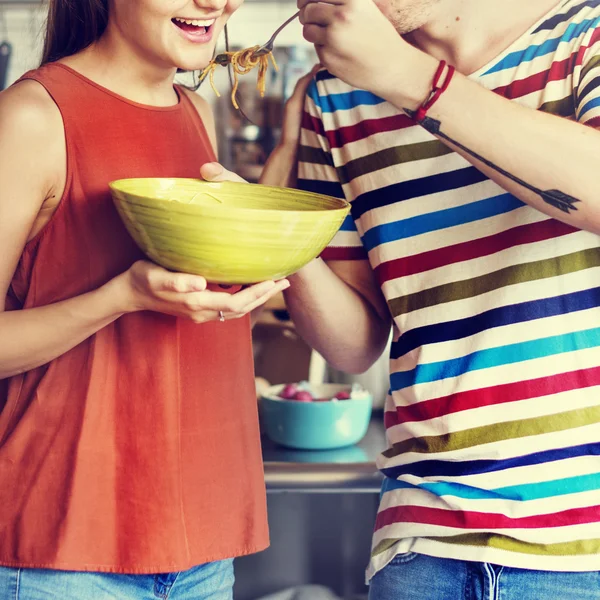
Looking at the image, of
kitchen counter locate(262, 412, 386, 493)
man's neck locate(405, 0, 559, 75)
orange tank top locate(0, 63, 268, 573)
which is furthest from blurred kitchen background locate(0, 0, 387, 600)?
man's neck locate(405, 0, 559, 75)

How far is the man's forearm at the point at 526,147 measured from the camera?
2.62ft

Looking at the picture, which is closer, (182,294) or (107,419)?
(182,294)

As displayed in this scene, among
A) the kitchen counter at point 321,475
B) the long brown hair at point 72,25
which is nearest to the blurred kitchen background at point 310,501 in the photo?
the kitchen counter at point 321,475

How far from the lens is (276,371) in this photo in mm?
1987

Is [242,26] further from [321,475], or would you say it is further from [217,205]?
[217,205]

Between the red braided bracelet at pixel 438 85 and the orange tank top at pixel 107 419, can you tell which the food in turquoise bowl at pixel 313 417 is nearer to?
the orange tank top at pixel 107 419

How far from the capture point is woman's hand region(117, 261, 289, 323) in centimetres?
85

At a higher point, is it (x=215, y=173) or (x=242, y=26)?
(x=242, y=26)

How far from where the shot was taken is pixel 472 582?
2.99ft

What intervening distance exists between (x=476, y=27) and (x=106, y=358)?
2.04 feet

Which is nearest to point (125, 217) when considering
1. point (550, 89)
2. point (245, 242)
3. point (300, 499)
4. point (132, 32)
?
point (245, 242)

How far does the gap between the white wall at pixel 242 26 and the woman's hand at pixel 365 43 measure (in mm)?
1860

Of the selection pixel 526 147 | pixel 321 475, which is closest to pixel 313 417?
pixel 321 475

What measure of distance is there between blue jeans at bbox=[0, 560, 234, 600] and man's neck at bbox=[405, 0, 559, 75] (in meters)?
0.72
